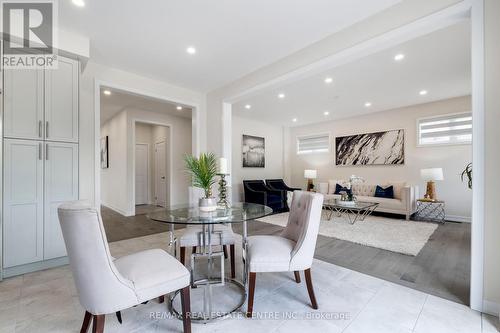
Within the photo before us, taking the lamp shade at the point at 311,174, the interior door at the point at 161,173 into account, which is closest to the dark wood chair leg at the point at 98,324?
the interior door at the point at 161,173

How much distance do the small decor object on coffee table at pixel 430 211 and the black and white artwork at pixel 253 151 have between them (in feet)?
13.6

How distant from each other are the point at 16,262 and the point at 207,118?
323 cm

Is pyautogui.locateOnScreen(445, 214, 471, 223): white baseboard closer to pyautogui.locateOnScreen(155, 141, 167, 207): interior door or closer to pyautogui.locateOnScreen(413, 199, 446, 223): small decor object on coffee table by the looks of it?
pyautogui.locateOnScreen(413, 199, 446, 223): small decor object on coffee table

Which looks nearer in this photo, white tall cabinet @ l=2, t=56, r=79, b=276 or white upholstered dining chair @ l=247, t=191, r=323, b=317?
white upholstered dining chair @ l=247, t=191, r=323, b=317

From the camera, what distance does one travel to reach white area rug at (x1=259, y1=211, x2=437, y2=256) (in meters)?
3.16

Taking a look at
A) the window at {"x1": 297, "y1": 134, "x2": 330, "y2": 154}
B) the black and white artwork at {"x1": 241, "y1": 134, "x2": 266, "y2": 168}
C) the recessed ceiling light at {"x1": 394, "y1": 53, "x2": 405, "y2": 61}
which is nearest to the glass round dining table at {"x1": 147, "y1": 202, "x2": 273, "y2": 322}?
the recessed ceiling light at {"x1": 394, "y1": 53, "x2": 405, "y2": 61}

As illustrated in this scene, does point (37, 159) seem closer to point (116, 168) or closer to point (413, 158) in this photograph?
point (116, 168)

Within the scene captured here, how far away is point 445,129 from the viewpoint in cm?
494

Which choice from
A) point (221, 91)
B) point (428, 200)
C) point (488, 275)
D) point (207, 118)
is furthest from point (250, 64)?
point (428, 200)

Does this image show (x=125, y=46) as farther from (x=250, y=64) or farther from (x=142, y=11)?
(x=250, y=64)

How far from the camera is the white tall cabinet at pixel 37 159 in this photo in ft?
7.50

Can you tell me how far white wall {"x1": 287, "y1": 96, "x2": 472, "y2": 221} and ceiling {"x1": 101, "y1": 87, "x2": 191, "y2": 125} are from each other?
4379 millimetres

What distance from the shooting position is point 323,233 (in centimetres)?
377

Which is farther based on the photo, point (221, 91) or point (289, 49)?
point (221, 91)
